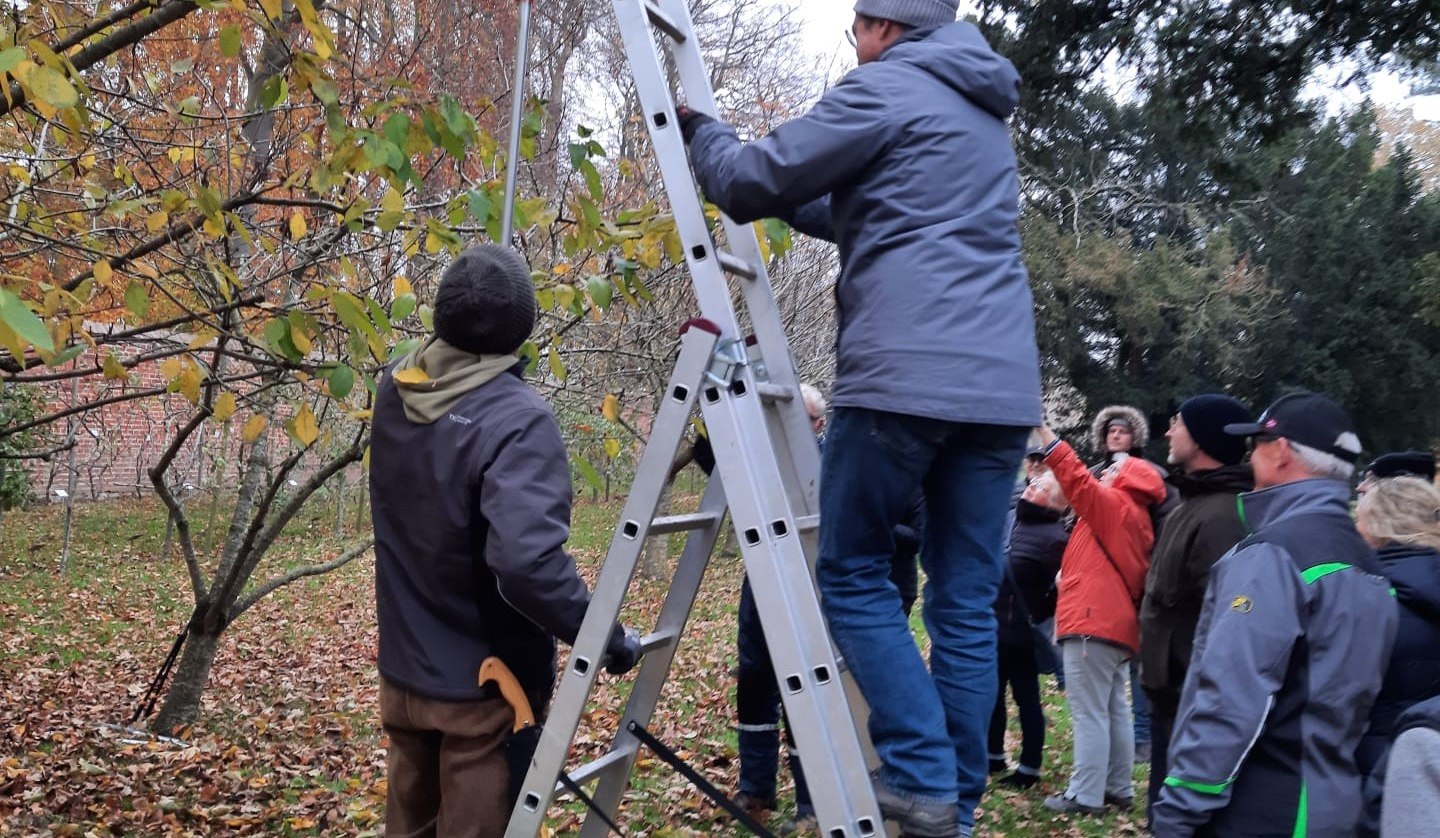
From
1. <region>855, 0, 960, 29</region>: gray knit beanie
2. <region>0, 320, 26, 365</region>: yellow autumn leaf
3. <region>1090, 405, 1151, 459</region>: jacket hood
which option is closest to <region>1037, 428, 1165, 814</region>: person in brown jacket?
<region>1090, 405, 1151, 459</region>: jacket hood

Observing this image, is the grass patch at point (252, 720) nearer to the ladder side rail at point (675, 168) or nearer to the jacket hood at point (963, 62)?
the ladder side rail at point (675, 168)

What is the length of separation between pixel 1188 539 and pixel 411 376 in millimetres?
3103

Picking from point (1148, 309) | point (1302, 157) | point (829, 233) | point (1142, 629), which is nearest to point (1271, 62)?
point (1142, 629)

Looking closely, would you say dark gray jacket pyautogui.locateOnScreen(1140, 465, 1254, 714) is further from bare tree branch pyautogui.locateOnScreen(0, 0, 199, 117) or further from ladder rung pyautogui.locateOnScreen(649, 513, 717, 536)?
bare tree branch pyautogui.locateOnScreen(0, 0, 199, 117)

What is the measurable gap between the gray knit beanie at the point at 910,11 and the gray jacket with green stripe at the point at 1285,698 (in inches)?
63.0

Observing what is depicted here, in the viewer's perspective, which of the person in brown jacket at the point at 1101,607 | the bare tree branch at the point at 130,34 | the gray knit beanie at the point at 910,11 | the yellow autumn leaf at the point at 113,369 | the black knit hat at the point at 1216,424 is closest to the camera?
the gray knit beanie at the point at 910,11

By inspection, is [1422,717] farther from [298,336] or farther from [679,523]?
[298,336]

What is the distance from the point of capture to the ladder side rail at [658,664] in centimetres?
355

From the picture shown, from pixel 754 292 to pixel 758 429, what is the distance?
0.61 meters

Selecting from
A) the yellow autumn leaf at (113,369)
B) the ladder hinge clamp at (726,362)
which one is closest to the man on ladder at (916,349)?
the ladder hinge clamp at (726,362)

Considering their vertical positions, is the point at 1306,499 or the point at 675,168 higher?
the point at 675,168

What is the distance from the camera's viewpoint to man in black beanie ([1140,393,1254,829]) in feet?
15.4

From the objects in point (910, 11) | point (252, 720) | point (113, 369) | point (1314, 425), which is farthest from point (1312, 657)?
point (252, 720)

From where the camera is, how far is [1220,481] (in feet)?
15.6
